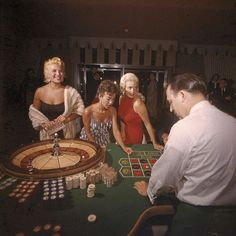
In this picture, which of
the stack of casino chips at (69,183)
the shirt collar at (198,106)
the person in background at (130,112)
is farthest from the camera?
the person in background at (130,112)

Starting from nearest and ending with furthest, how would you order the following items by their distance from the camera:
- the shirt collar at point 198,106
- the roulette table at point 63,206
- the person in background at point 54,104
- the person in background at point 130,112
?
the roulette table at point 63,206
the shirt collar at point 198,106
the person in background at point 54,104
the person in background at point 130,112

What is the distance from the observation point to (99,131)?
2.56 m

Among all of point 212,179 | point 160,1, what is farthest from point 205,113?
point 160,1

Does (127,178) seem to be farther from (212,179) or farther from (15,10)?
(15,10)

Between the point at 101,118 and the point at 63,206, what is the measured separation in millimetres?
1441

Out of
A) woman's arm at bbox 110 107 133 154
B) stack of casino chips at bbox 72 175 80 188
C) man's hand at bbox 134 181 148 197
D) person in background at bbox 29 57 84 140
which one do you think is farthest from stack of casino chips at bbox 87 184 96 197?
person in background at bbox 29 57 84 140

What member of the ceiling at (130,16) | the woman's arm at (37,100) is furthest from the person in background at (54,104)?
the ceiling at (130,16)

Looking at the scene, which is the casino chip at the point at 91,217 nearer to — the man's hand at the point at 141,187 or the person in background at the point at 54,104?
the man's hand at the point at 141,187

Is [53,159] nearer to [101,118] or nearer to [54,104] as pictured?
[101,118]

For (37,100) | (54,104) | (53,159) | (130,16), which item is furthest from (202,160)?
(130,16)

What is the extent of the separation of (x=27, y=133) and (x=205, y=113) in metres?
3.99

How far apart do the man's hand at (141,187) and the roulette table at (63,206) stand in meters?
0.03

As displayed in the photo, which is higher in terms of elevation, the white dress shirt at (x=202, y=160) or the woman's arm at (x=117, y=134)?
the white dress shirt at (x=202, y=160)

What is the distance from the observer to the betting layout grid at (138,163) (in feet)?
5.40
